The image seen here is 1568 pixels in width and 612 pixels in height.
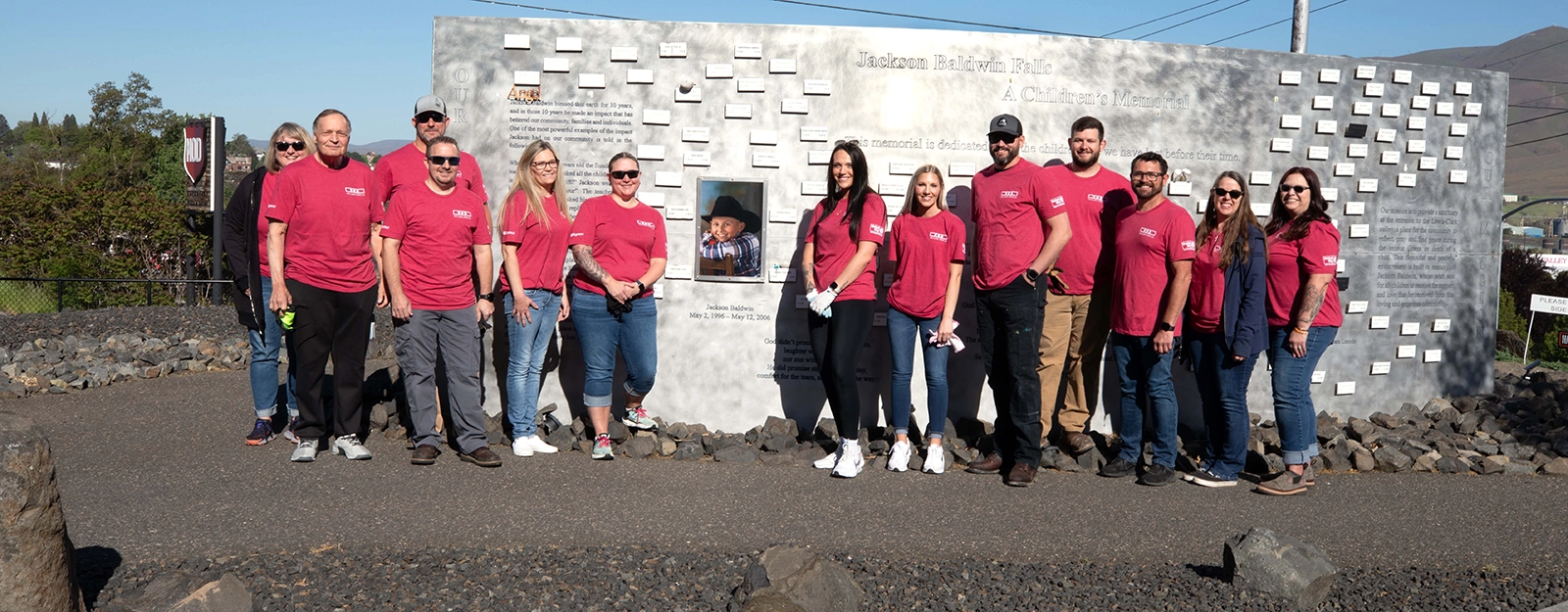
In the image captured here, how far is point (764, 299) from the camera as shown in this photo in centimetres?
732

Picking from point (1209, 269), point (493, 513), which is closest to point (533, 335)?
point (493, 513)

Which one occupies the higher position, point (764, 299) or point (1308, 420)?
point (764, 299)

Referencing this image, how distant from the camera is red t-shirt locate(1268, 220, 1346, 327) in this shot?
5.86 metres

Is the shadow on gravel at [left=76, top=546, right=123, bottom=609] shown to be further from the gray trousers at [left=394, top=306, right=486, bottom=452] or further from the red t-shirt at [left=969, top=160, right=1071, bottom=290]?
the red t-shirt at [left=969, top=160, right=1071, bottom=290]

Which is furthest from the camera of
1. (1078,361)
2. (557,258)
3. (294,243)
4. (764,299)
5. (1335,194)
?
(1335,194)

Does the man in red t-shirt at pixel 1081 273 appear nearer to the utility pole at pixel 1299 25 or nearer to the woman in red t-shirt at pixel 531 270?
the woman in red t-shirt at pixel 531 270

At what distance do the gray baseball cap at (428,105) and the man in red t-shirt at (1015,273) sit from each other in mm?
3147

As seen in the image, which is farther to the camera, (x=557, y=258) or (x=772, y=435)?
(x=772, y=435)

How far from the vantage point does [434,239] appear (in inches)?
233

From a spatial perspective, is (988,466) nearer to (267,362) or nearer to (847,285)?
(847,285)

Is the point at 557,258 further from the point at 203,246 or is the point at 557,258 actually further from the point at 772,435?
the point at 203,246

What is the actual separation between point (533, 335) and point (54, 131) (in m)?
60.7

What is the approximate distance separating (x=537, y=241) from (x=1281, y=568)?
4.14 m

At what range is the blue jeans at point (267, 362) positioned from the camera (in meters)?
6.37
